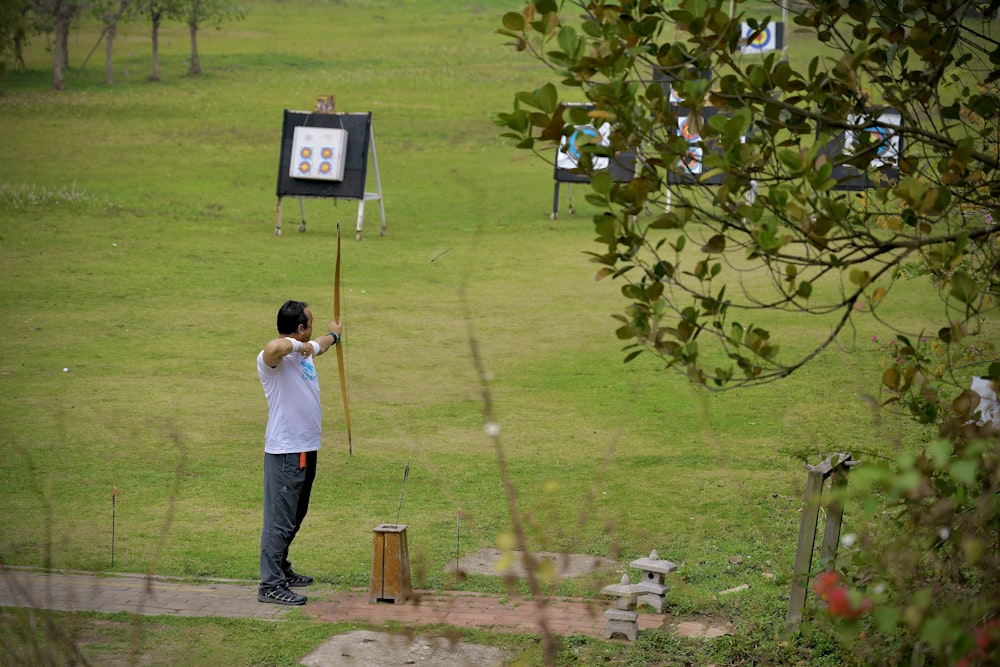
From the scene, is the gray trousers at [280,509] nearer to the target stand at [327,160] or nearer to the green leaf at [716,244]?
the green leaf at [716,244]

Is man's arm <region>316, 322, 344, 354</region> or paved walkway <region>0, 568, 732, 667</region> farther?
man's arm <region>316, 322, 344, 354</region>

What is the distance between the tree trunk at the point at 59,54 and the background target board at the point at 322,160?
20889 mm

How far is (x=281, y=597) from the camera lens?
6.12 metres

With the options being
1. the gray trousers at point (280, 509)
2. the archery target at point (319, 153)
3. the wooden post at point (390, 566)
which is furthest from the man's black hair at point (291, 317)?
the archery target at point (319, 153)

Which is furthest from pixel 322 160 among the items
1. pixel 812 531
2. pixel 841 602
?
pixel 841 602

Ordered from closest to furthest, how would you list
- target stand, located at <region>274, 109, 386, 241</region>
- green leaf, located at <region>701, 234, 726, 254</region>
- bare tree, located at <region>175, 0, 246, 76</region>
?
green leaf, located at <region>701, 234, 726, 254</region> → target stand, located at <region>274, 109, 386, 241</region> → bare tree, located at <region>175, 0, 246, 76</region>

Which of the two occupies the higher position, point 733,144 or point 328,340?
point 733,144

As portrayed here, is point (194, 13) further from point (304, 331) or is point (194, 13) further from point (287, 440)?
point (287, 440)

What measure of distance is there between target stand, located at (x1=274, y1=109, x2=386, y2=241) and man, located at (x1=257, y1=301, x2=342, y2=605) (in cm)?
1283

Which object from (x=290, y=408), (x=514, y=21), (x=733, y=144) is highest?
(x=514, y=21)

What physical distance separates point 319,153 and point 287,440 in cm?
1394

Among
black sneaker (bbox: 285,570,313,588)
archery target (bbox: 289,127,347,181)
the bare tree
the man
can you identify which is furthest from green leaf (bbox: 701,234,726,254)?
the bare tree

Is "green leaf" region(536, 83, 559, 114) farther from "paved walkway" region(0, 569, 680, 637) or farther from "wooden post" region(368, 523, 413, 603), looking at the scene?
"wooden post" region(368, 523, 413, 603)

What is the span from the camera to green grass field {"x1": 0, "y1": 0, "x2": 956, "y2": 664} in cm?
706
